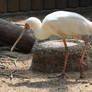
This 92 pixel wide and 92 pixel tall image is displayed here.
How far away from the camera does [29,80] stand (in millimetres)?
5043

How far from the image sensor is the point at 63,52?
561 centimetres

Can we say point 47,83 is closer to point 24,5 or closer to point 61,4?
point 24,5

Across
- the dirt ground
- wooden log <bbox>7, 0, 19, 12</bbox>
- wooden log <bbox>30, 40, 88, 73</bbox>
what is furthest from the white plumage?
wooden log <bbox>7, 0, 19, 12</bbox>

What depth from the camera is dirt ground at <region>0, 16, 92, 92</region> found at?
14.9ft

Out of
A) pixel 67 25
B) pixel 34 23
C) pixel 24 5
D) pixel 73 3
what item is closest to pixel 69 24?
pixel 67 25

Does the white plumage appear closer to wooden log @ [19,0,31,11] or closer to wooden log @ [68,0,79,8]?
wooden log @ [19,0,31,11]

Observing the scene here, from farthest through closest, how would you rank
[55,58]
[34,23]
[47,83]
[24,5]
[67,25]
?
[24,5]
[55,58]
[34,23]
[67,25]
[47,83]

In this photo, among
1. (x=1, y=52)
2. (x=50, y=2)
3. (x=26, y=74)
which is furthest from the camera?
(x=50, y=2)

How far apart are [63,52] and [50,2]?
20.0 feet

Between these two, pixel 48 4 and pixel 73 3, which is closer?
pixel 48 4

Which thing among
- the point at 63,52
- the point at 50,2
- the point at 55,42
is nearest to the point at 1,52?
the point at 55,42

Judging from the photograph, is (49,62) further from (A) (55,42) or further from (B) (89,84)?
(B) (89,84)

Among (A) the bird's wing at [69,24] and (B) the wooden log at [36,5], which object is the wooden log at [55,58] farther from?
(B) the wooden log at [36,5]

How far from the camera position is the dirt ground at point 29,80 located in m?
4.54
